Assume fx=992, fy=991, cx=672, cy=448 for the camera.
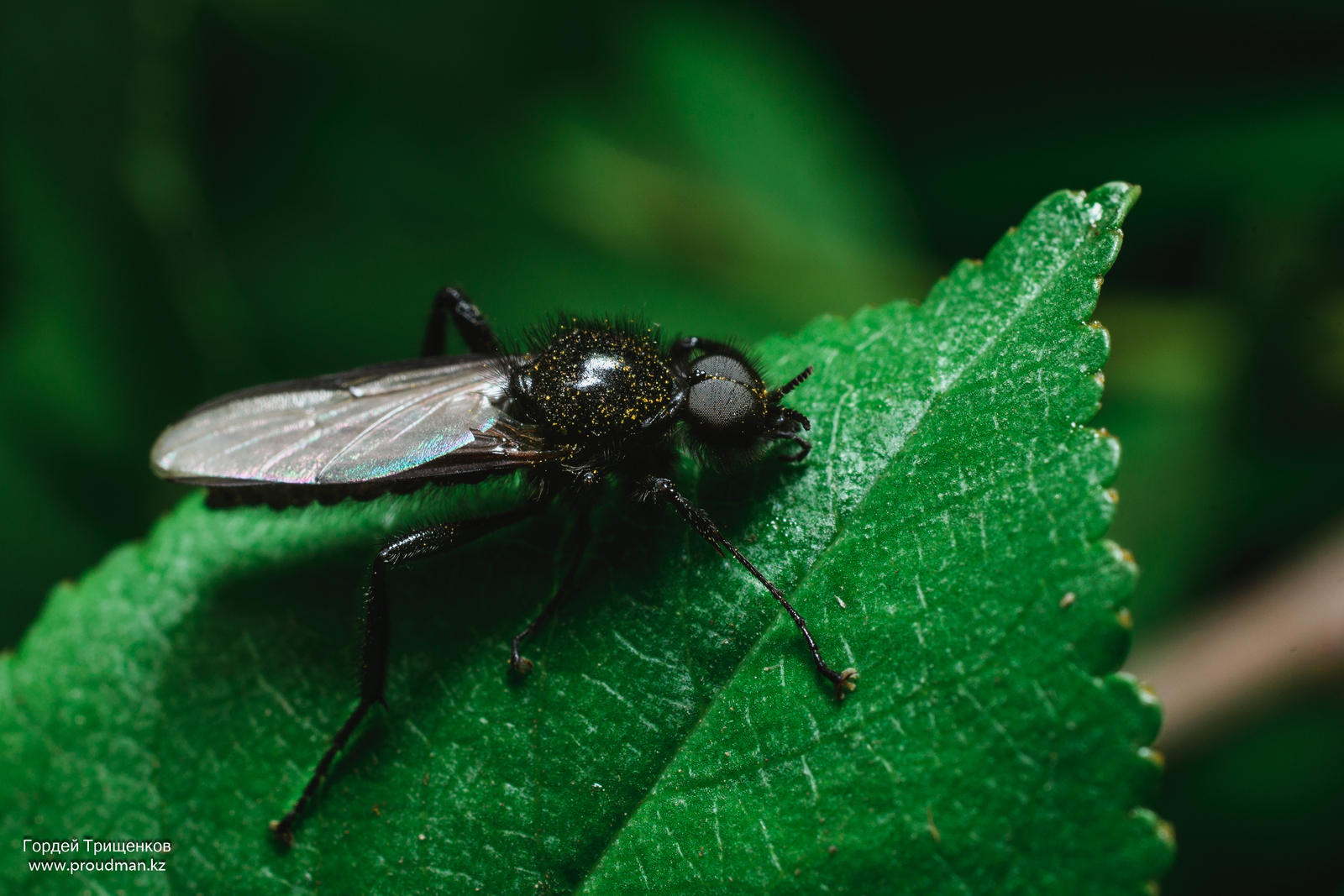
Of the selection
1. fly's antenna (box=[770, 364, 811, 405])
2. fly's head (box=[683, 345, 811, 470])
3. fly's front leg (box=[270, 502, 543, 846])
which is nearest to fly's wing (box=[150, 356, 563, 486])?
fly's front leg (box=[270, 502, 543, 846])

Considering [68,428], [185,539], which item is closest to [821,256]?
[185,539]

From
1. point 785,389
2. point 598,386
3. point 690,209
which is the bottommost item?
point 598,386

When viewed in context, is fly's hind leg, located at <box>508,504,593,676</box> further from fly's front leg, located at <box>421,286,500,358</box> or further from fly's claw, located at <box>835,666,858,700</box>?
fly's front leg, located at <box>421,286,500,358</box>

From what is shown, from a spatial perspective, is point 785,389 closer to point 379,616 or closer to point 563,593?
point 563,593

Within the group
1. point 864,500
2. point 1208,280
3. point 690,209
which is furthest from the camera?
point 690,209

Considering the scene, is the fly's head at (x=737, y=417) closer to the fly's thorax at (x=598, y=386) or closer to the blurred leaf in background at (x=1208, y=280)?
the fly's thorax at (x=598, y=386)

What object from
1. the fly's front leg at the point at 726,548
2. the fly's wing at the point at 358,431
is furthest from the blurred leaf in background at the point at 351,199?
the fly's front leg at the point at 726,548

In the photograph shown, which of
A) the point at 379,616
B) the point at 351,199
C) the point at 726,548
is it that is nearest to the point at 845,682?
the point at 726,548

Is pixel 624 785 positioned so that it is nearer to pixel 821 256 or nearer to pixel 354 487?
pixel 354 487
